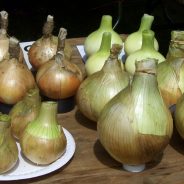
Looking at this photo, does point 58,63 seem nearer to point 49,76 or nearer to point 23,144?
point 49,76

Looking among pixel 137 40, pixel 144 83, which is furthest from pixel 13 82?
pixel 137 40

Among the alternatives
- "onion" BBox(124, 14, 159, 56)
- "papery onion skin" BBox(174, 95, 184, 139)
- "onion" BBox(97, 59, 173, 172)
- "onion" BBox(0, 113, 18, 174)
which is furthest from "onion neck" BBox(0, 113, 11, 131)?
"onion" BBox(124, 14, 159, 56)

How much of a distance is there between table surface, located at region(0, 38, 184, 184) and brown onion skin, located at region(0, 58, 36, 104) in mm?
121

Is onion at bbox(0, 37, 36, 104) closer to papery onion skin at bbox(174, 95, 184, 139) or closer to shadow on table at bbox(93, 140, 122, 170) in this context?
shadow on table at bbox(93, 140, 122, 170)

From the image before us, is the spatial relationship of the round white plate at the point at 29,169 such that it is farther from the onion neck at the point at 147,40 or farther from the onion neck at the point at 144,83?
the onion neck at the point at 147,40

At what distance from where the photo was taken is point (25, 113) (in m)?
0.74

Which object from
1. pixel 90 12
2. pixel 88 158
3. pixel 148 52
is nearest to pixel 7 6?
pixel 90 12

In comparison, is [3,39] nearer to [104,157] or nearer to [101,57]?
[101,57]

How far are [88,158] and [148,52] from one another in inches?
11.9

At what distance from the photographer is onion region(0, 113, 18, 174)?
0.65 meters

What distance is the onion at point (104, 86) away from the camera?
79 cm

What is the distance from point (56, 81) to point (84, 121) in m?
0.10

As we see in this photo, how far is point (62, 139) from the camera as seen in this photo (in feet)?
2.30

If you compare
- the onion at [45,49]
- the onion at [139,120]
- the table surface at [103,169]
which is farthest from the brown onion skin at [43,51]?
the onion at [139,120]
